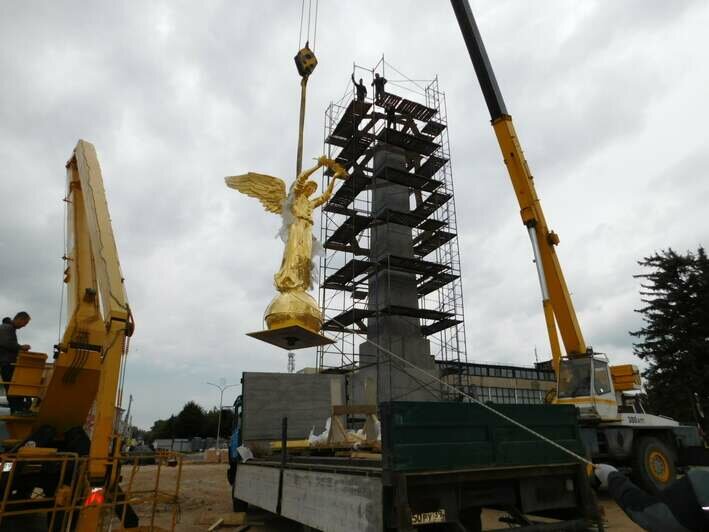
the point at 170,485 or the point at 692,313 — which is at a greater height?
the point at 692,313

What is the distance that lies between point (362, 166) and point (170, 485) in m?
16.4

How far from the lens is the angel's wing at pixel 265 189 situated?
35.2 feet

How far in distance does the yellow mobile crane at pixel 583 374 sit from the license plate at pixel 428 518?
288 inches

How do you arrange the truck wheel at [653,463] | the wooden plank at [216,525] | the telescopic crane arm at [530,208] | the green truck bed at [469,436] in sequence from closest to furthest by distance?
the green truck bed at [469,436] → the wooden plank at [216,525] → the truck wheel at [653,463] → the telescopic crane arm at [530,208]

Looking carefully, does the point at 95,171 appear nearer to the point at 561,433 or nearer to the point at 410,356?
the point at 561,433

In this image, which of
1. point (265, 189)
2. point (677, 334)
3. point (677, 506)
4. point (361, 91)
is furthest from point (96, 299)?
point (677, 334)

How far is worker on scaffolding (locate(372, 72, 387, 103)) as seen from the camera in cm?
2545

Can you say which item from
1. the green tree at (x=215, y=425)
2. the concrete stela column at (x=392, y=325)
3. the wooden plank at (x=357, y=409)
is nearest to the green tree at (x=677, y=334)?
the concrete stela column at (x=392, y=325)

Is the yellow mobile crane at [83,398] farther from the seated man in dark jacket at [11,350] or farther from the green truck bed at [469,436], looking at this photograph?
the green truck bed at [469,436]

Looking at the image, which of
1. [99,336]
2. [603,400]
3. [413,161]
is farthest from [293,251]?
[413,161]

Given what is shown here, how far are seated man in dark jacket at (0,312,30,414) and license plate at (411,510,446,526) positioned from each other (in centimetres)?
712

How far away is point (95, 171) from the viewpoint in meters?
9.39

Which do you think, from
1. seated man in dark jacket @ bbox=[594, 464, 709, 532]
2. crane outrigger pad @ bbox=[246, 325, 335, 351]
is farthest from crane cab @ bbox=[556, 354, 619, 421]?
seated man in dark jacket @ bbox=[594, 464, 709, 532]

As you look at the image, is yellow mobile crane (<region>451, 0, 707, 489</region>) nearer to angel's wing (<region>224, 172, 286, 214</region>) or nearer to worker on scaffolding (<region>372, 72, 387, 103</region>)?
angel's wing (<region>224, 172, 286, 214</region>)
